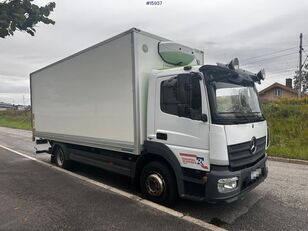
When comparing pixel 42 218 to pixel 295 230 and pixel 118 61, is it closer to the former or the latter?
pixel 118 61

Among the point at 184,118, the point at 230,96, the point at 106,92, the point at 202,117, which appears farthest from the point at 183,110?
the point at 106,92

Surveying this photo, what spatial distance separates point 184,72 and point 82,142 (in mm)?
3520

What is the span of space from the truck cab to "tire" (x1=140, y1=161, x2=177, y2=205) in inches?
3.5

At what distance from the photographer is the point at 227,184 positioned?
14.2 feet

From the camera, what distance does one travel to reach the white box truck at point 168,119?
4410 millimetres

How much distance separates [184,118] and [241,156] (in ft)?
3.52

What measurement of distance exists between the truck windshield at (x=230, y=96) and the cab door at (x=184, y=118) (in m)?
0.15

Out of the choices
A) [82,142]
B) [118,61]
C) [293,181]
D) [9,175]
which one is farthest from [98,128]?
[293,181]

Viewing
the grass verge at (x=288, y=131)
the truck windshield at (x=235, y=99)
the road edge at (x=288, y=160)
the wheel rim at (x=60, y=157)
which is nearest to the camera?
the truck windshield at (x=235, y=99)

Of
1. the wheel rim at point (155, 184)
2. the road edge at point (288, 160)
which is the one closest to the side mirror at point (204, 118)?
the wheel rim at point (155, 184)

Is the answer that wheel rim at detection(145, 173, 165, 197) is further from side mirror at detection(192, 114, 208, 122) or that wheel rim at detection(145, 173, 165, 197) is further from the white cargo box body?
side mirror at detection(192, 114, 208, 122)

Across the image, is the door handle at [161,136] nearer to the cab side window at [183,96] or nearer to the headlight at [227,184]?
the cab side window at [183,96]

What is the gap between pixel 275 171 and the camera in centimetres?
798

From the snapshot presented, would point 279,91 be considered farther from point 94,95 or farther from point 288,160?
point 94,95
